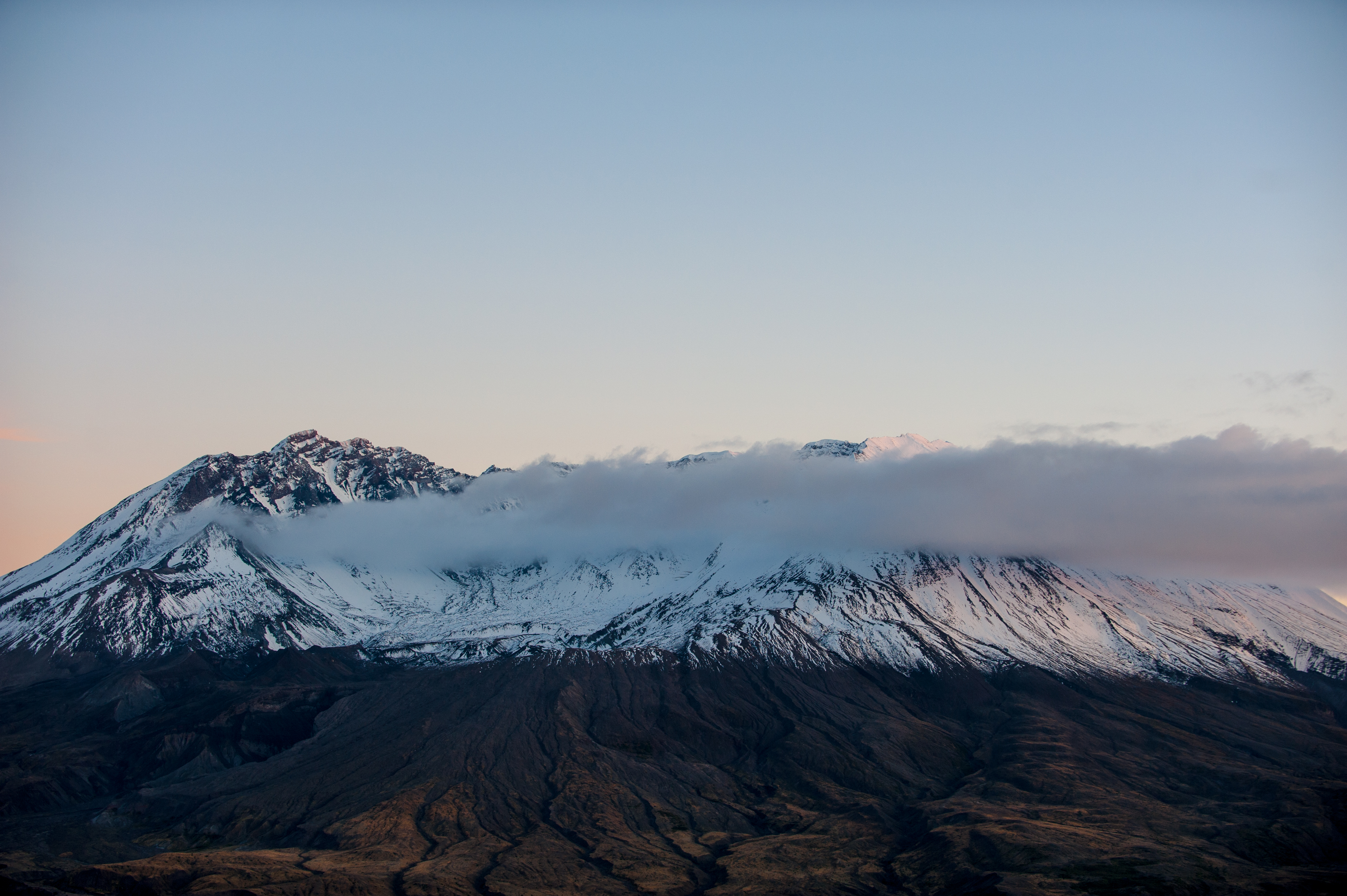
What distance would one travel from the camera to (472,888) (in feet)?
544

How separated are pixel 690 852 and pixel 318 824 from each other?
229ft

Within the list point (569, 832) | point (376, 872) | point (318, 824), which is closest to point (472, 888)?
point (376, 872)

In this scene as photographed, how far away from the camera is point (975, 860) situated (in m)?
174

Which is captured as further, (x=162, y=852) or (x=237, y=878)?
(x=162, y=852)

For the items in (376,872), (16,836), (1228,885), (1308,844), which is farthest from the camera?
(16,836)

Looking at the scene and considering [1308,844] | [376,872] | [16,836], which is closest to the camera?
[376,872]

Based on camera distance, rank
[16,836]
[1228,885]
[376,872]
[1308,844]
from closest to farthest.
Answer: [1228,885], [376,872], [1308,844], [16,836]

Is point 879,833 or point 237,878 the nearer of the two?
point 237,878

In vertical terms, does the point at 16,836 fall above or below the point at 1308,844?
above

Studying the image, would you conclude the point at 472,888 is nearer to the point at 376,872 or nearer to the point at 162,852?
the point at 376,872

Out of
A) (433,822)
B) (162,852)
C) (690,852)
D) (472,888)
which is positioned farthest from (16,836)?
(690,852)

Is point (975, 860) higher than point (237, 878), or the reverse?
point (237, 878)

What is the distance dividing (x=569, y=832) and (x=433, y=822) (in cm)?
2580

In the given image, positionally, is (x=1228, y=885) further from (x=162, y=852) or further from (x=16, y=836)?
(x=16, y=836)
